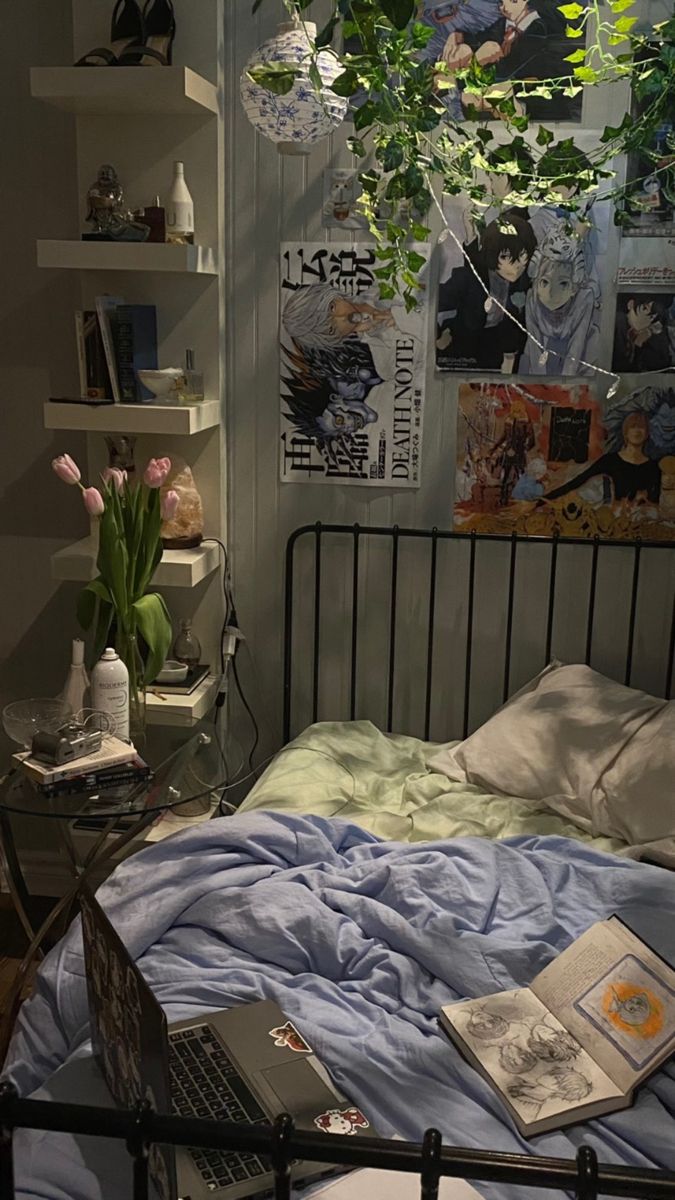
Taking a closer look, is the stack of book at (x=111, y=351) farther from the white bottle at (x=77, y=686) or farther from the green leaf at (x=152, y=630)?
the white bottle at (x=77, y=686)

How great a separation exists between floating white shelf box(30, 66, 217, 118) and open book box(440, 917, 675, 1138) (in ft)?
6.40

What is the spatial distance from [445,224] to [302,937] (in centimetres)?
173

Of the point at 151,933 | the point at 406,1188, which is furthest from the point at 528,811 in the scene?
the point at 406,1188

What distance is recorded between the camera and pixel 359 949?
6.79 ft

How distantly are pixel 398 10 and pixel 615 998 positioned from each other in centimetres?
149

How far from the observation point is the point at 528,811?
8.85 ft

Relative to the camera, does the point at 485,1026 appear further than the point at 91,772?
No

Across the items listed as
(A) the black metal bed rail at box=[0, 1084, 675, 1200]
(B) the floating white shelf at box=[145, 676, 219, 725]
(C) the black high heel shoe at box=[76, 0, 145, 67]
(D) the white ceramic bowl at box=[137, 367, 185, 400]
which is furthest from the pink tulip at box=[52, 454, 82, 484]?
(A) the black metal bed rail at box=[0, 1084, 675, 1200]

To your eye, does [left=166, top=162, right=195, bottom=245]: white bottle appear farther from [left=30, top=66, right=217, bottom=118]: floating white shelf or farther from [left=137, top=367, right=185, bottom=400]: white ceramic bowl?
[left=137, top=367, right=185, bottom=400]: white ceramic bowl

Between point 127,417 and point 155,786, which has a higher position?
point 127,417

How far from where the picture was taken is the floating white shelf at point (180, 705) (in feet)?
8.51

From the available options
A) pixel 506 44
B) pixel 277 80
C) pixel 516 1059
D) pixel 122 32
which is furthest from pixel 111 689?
pixel 506 44

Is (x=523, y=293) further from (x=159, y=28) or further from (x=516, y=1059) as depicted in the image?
(x=516, y=1059)

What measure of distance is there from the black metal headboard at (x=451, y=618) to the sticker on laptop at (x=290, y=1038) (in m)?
1.40
